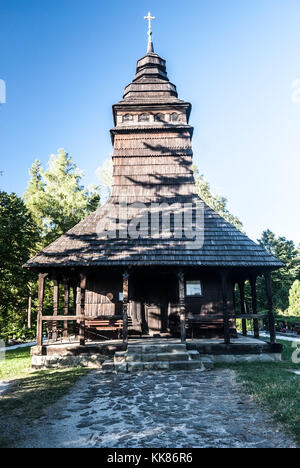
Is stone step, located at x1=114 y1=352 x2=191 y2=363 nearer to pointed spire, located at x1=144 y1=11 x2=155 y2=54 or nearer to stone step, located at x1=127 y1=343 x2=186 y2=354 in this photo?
stone step, located at x1=127 y1=343 x2=186 y2=354

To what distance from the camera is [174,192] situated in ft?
46.3

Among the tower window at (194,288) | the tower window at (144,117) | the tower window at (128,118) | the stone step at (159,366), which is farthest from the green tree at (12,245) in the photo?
the stone step at (159,366)

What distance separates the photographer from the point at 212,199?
3350 cm

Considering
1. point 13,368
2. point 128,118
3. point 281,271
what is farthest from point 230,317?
point 281,271

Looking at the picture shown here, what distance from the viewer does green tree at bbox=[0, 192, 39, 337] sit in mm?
17469

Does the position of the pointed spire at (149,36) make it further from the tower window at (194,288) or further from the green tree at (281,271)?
the green tree at (281,271)

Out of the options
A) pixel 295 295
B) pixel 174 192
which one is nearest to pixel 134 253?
pixel 174 192

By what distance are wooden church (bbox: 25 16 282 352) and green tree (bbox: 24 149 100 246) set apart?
39.1ft

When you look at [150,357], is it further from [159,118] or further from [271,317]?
[159,118]

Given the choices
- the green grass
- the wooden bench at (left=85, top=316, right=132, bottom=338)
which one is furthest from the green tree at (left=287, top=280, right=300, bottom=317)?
the green grass

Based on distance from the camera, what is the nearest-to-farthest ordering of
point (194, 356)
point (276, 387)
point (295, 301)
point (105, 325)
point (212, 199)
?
point (276, 387) < point (194, 356) < point (105, 325) < point (295, 301) < point (212, 199)

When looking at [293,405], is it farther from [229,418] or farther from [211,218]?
[211,218]

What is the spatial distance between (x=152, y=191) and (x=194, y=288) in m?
4.88

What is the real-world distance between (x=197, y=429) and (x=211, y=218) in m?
9.08
